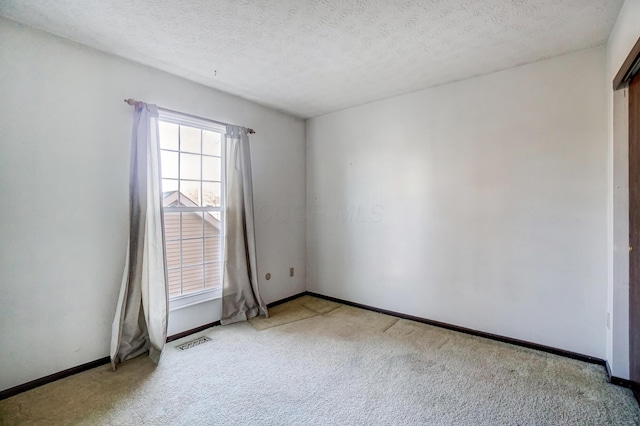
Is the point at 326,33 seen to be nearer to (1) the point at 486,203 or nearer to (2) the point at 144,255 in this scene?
(1) the point at 486,203

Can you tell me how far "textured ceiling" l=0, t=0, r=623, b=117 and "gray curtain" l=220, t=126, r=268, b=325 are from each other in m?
0.77

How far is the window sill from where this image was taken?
289cm

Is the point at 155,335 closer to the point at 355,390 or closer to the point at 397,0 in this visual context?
the point at 355,390

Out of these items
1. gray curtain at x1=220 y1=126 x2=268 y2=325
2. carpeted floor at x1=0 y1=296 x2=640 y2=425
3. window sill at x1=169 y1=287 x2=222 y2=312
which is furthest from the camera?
gray curtain at x1=220 y1=126 x2=268 y2=325

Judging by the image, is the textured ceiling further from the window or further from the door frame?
the window

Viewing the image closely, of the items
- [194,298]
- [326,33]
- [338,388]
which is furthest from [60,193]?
[338,388]

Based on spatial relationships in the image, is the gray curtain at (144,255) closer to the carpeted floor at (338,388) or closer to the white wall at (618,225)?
the carpeted floor at (338,388)

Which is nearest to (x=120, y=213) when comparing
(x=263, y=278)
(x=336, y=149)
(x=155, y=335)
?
(x=155, y=335)

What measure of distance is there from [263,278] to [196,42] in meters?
2.61

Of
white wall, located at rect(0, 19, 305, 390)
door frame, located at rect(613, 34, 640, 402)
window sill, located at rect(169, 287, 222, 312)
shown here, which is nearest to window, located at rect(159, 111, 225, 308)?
window sill, located at rect(169, 287, 222, 312)

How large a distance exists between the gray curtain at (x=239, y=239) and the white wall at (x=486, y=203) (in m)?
1.19

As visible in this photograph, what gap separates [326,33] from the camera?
2.15m

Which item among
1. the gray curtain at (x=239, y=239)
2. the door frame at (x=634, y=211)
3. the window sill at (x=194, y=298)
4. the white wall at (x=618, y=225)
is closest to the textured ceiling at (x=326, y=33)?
the white wall at (x=618, y=225)

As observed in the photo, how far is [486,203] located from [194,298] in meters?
3.09
